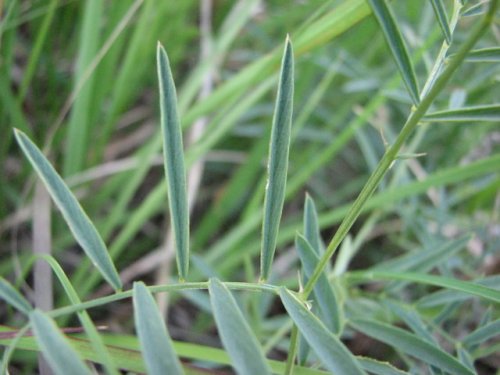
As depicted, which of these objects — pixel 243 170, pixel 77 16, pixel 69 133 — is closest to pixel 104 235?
pixel 69 133

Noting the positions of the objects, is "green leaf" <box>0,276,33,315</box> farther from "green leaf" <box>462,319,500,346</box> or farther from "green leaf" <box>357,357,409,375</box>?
"green leaf" <box>462,319,500,346</box>

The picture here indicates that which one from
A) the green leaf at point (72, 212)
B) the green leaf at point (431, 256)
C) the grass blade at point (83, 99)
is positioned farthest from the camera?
the grass blade at point (83, 99)

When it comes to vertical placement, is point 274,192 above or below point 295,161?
above

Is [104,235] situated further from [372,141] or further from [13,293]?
[372,141]

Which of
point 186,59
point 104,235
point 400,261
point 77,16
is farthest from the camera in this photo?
point 186,59

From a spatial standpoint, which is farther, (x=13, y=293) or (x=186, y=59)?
(x=186, y=59)

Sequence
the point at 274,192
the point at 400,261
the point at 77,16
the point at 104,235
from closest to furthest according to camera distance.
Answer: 1. the point at 274,192
2. the point at 400,261
3. the point at 104,235
4. the point at 77,16

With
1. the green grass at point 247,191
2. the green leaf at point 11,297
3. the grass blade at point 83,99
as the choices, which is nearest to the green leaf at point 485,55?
the green grass at point 247,191

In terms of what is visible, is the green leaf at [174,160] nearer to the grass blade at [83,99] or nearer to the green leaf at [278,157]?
the green leaf at [278,157]
